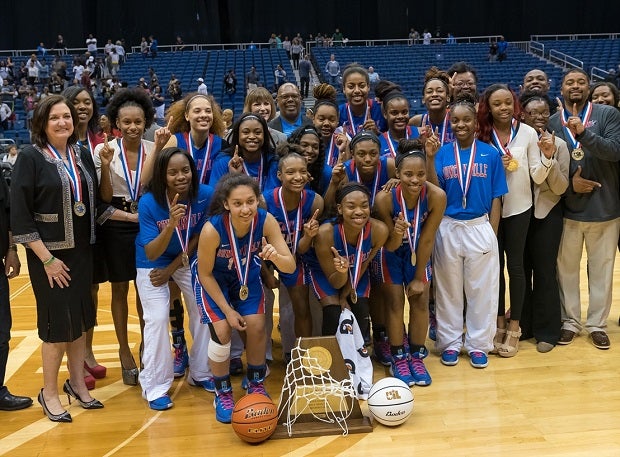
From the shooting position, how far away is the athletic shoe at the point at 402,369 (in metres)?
4.07

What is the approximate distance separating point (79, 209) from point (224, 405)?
138cm

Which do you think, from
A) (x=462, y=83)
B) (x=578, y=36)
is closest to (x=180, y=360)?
(x=462, y=83)

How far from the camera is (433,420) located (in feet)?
11.8

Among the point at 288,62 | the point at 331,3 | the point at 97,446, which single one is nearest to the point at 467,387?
the point at 97,446

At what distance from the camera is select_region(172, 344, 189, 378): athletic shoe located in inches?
172

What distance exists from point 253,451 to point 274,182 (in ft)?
5.38

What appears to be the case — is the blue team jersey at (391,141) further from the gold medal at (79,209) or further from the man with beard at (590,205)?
the gold medal at (79,209)

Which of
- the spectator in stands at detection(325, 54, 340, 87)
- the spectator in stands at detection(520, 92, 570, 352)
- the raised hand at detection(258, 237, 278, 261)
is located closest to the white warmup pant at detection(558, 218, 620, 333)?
the spectator in stands at detection(520, 92, 570, 352)

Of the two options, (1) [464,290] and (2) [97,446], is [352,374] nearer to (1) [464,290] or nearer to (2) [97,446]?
(1) [464,290]

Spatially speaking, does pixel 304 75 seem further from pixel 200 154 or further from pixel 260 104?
pixel 200 154

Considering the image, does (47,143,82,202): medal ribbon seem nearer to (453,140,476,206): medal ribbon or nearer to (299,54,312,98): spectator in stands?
(453,140,476,206): medal ribbon

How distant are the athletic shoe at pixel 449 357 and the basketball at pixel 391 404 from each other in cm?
92

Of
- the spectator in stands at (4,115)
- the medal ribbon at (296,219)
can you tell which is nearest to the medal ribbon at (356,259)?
the medal ribbon at (296,219)

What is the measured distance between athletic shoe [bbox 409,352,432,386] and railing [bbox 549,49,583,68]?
55.6ft
